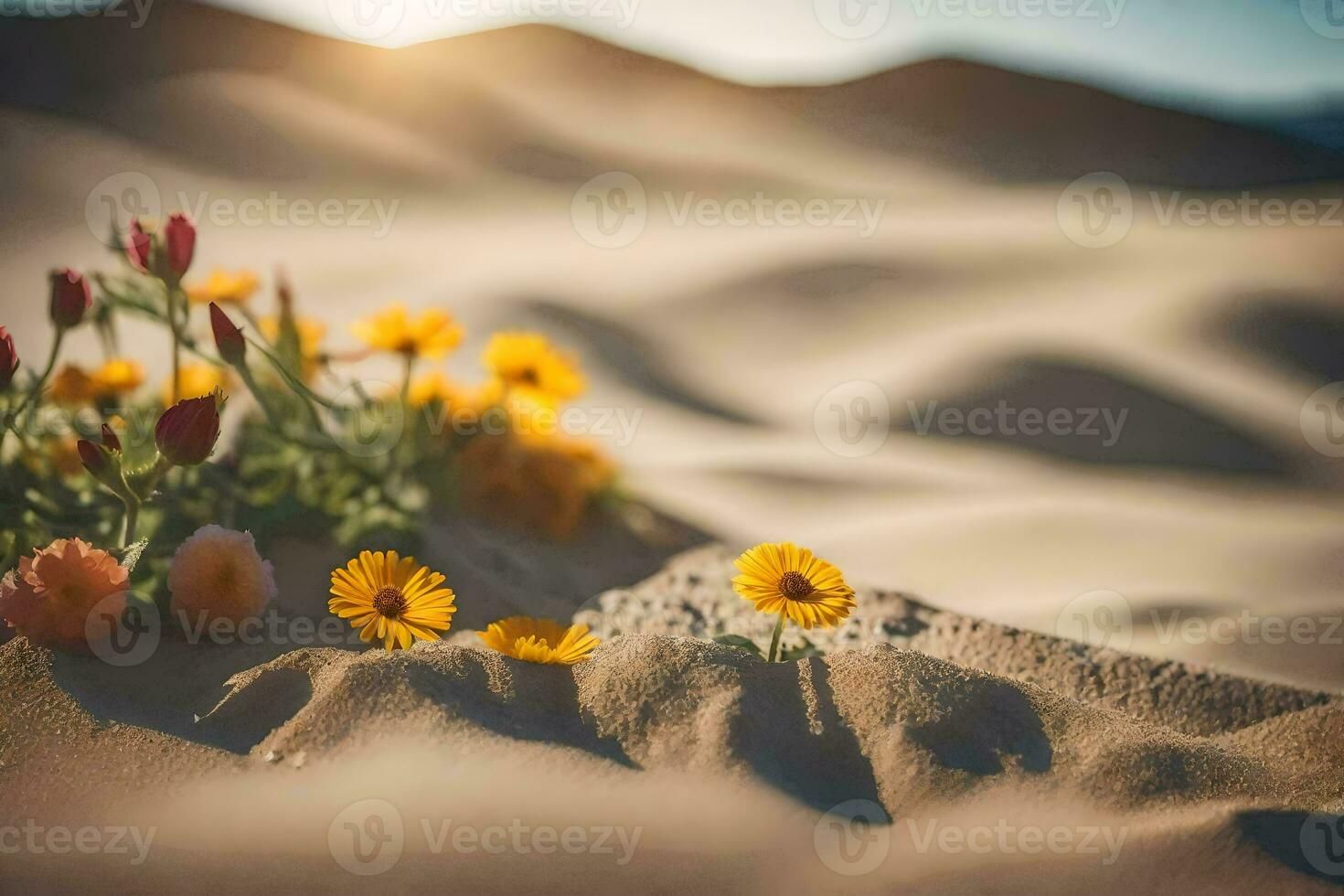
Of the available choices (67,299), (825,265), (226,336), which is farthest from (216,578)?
(825,265)

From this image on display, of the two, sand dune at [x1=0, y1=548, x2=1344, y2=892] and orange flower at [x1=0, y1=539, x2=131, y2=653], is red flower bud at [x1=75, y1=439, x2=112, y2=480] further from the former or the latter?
sand dune at [x1=0, y1=548, x2=1344, y2=892]

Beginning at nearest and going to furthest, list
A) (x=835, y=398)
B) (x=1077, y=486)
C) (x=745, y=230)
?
(x=1077, y=486), (x=835, y=398), (x=745, y=230)

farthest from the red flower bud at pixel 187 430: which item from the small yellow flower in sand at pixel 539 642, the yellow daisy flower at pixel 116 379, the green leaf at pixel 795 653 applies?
the yellow daisy flower at pixel 116 379

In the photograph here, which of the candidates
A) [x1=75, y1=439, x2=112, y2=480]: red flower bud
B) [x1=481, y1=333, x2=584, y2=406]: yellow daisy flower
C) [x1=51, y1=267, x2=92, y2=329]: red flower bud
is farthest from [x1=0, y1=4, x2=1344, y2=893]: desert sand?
[x1=51, y1=267, x2=92, y2=329]: red flower bud

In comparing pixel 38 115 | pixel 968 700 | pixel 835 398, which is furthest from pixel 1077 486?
pixel 38 115

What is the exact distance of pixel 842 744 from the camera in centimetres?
136

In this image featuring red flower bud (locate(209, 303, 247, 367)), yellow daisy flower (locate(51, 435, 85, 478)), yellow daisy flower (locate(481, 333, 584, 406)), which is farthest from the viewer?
yellow daisy flower (locate(481, 333, 584, 406))

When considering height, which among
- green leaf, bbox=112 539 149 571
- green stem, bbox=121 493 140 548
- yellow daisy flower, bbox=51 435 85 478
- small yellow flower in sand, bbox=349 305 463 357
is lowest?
green leaf, bbox=112 539 149 571

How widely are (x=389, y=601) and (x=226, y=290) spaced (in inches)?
57.7

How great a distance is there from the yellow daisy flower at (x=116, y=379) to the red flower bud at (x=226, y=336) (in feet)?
3.20

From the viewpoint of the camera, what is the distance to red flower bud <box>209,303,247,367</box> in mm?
1759

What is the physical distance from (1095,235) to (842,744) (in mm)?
4535

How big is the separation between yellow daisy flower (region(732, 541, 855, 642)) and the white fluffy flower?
0.77 m

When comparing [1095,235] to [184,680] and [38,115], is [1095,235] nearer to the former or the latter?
[184,680]
